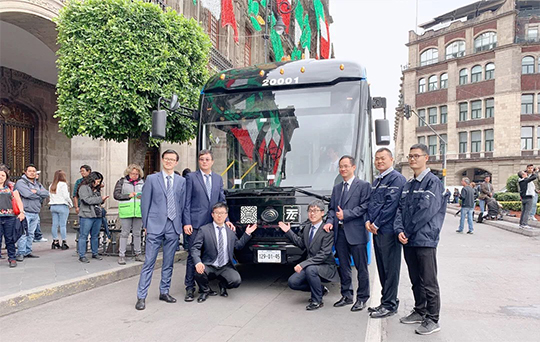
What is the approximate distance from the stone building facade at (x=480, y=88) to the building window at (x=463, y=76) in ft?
0.38

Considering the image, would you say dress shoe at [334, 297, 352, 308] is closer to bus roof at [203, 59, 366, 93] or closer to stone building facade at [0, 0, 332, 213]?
bus roof at [203, 59, 366, 93]

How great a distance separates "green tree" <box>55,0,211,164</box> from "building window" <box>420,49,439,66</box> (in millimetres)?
52956

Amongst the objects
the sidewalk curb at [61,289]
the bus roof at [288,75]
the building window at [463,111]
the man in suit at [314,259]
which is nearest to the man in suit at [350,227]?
the man in suit at [314,259]

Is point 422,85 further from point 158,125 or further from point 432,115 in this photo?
point 158,125

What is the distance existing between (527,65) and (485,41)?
551 centimetres

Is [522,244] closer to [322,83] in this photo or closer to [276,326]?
[322,83]

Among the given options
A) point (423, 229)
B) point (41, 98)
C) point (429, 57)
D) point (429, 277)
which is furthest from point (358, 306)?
point (429, 57)

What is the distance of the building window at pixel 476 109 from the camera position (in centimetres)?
4934

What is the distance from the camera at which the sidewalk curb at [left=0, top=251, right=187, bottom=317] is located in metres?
5.17

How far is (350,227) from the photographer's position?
5.36 meters

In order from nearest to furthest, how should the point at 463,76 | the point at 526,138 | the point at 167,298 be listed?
the point at 167,298 < the point at 526,138 < the point at 463,76

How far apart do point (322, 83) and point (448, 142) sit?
49.4 metres

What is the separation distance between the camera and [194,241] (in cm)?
575

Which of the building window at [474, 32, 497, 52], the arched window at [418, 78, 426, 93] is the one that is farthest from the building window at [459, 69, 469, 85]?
the arched window at [418, 78, 426, 93]
